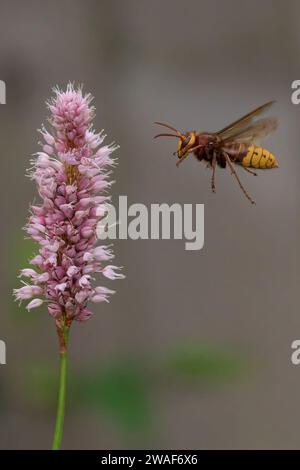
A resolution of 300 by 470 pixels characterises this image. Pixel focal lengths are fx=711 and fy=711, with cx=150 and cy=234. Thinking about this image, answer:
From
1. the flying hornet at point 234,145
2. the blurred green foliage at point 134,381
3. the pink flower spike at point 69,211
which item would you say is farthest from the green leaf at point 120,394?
the pink flower spike at point 69,211

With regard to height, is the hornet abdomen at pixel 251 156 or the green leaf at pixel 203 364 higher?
the hornet abdomen at pixel 251 156

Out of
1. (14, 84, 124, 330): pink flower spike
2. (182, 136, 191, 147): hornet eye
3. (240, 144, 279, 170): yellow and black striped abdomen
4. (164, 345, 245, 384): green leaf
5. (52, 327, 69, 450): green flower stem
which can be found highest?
(182, 136, 191, 147): hornet eye

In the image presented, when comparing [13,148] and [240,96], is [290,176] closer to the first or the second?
[240,96]

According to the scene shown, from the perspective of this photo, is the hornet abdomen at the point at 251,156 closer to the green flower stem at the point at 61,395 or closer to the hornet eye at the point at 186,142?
the hornet eye at the point at 186,142

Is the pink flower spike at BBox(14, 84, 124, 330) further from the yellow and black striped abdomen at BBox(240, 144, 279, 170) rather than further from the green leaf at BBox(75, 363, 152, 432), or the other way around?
the green leaf at BBox(75, 363, 152, 432)

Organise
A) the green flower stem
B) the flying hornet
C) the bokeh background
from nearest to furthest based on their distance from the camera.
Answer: the green flower stem → the flying hornet → the bokeh background

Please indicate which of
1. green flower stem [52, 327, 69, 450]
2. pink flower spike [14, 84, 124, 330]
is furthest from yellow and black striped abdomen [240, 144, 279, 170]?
green flower stem [52, 327, 69, 450]
